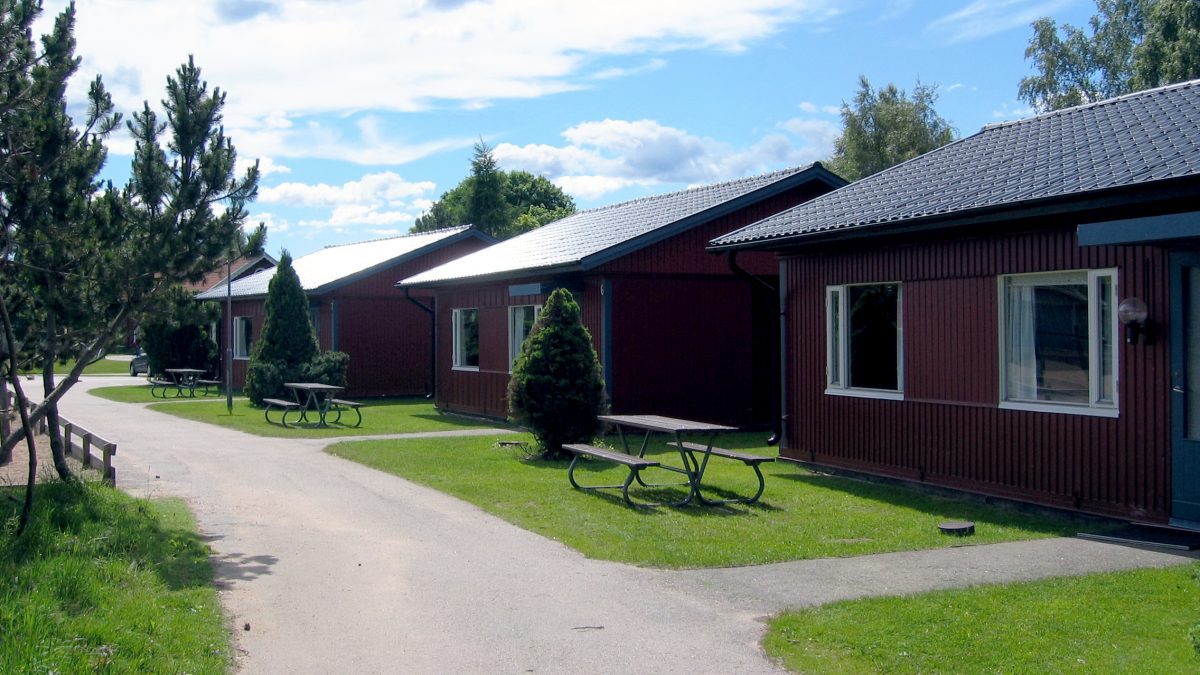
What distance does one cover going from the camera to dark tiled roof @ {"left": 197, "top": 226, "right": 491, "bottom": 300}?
28984 mm

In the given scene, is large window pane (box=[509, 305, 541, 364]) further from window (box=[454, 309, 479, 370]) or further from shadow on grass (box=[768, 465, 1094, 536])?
shadow on grass (box=[768, 465, 1094, 536])

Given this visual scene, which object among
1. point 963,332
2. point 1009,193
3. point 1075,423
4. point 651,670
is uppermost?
point 1009,193

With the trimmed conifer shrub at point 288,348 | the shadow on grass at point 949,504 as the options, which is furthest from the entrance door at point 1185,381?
the trimmed conifer shrub at point 288,348

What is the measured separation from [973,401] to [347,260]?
2511cm

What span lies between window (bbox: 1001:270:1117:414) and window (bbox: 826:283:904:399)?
160cm

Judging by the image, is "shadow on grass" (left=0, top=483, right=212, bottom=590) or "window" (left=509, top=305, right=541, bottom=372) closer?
"shadow on grass" (left=0, top=483, right=212, bottom=590)

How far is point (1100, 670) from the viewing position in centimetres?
567

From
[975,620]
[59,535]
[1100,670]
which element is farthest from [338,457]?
[1100,670]

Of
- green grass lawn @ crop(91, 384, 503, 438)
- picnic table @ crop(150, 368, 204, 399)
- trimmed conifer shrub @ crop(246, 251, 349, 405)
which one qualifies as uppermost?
trimmed conifer shrub @ crop(246, 251, 349, 405)

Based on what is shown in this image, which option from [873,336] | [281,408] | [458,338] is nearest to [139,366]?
[281,408]

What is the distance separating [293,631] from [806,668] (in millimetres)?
3058

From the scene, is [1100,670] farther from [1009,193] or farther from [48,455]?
[48,455]

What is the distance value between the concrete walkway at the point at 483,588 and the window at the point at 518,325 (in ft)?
28.5

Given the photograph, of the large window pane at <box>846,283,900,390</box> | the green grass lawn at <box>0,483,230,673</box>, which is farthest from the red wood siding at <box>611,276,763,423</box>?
the green grass lawn at <box>0,483,230,673</box>
